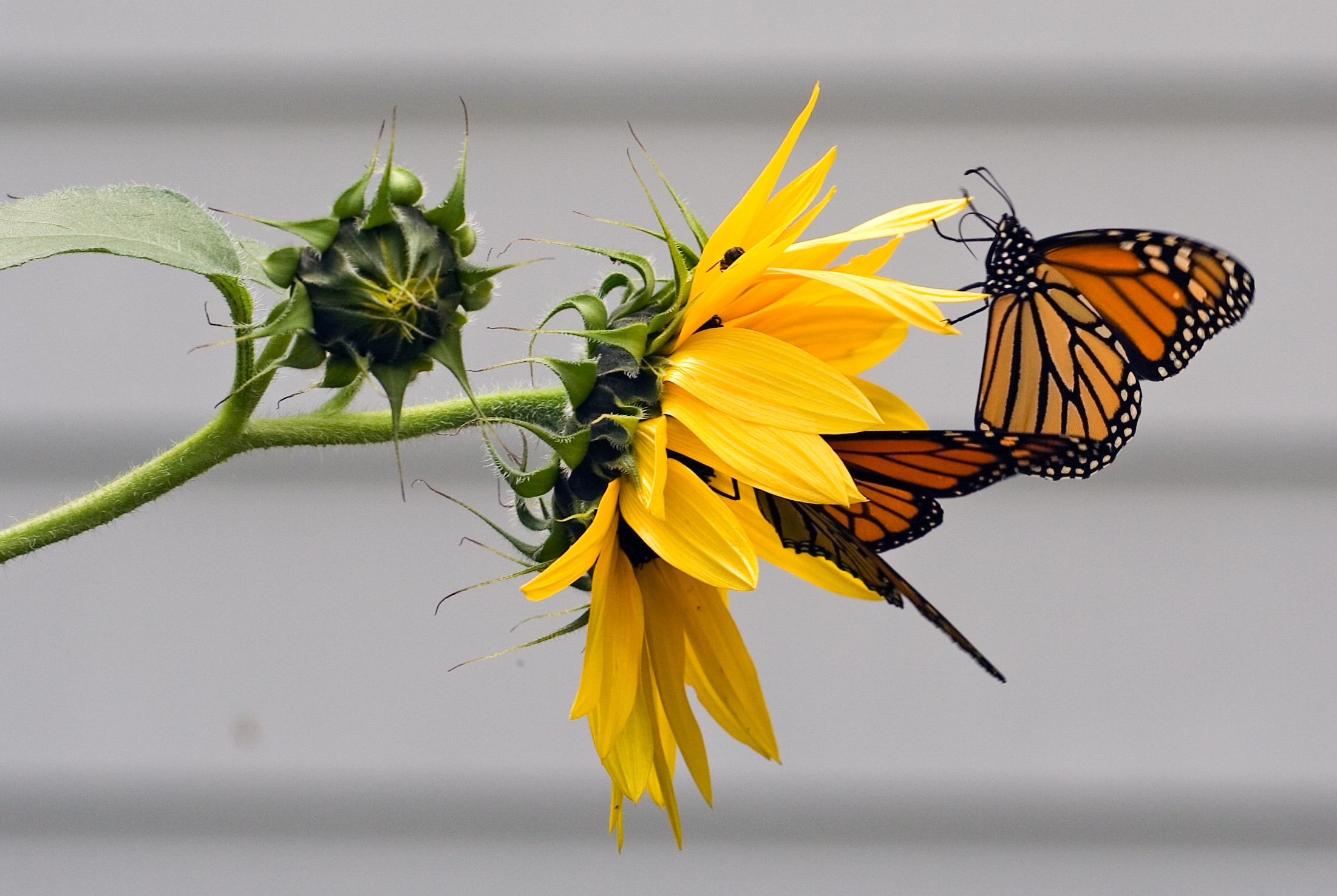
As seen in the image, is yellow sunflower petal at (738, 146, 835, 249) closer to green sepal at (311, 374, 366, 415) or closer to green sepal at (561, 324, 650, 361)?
green sepal at (561, 324, 650, 361)

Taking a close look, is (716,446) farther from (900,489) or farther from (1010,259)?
(1010,259)

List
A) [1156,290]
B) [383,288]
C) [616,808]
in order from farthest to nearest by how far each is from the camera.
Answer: [1156,290]
[616,808]
[383,288]

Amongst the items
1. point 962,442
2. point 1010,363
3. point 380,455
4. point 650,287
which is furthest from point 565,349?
point 380,455

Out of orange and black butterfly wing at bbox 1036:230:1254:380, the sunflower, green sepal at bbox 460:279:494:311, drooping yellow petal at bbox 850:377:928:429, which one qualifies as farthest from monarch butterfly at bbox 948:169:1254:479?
green sepal at bbox 460:279:494:311

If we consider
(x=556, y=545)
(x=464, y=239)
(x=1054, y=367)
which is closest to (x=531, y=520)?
(x=556, y=545)

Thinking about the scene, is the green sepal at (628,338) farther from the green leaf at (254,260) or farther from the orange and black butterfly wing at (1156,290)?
the orange and black butterfly wing at (1156,290)

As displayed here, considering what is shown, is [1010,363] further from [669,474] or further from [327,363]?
[327,363]
